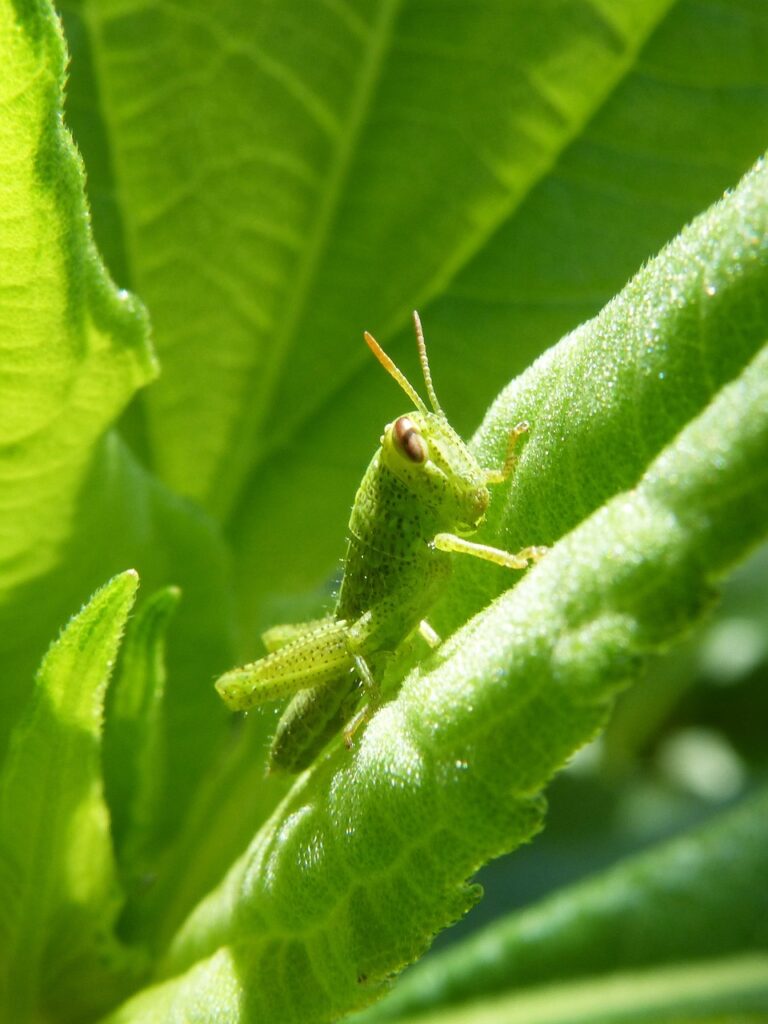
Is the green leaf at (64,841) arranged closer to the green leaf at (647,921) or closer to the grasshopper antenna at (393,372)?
the green leaf at (647,921)

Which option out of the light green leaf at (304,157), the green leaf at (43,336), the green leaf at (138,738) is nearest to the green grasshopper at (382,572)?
the light green leaf at (304,157)

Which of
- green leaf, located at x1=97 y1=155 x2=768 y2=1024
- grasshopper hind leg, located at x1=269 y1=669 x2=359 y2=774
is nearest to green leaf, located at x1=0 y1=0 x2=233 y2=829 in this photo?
grasshopper hind leg, located at x1=269 y1=669 x2=359 y2=774

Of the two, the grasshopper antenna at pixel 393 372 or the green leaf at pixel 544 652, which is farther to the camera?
the grasshopper antenna at pixel 393 372

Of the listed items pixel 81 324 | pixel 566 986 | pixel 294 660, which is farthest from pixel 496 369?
pixel 566 986

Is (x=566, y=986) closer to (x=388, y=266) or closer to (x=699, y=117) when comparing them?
(x=388, y=266)

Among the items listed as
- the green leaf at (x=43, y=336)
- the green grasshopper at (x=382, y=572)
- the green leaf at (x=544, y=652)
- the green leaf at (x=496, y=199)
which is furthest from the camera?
the green grasshopper at (x=382, y=572)

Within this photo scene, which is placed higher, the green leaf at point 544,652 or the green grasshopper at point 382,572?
the green leaf at point 544,652

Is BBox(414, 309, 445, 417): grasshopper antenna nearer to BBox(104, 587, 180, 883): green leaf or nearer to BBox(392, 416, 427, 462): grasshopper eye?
BBox(392, 416, 427, 462): grasshopper eye

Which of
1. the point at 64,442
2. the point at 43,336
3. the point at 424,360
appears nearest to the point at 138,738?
the point at 64,442

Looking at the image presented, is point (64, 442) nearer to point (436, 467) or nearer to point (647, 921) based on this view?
point (436, 467)
